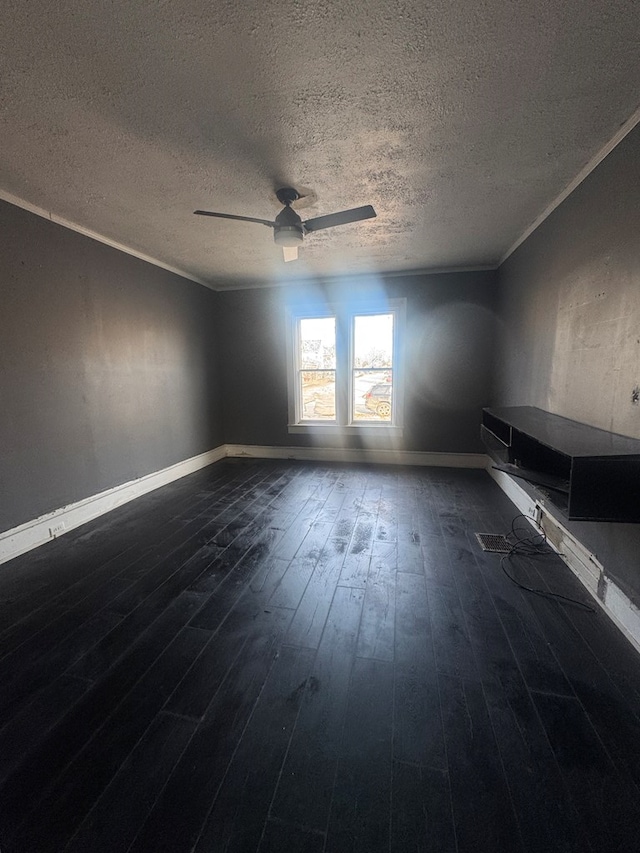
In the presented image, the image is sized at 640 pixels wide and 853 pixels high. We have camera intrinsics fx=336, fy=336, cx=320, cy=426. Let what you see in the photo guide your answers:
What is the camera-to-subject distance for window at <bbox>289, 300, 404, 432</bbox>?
4.82 m

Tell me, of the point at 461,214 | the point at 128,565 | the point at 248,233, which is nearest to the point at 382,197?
the point at 461,214

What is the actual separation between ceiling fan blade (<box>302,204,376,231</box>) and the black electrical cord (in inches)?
100.0

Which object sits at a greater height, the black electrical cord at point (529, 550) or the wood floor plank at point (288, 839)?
the black electrical cord at point (529, 550)

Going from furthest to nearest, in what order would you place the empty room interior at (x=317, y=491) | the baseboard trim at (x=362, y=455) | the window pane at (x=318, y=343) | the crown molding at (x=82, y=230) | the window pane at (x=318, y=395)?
1. the window pane at (x=318, y=395)
2. the window pane at (x=318, y=343)
3. the baseboard trim at (x=362, y=455)
4. the crown molding at (x=82, y=230)
5. the empty room interior at (x=317, y=491)

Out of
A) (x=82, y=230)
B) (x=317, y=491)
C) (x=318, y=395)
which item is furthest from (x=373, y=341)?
(x=82, y=230)

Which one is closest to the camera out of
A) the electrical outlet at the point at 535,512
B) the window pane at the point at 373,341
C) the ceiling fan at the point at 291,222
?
the ceiling fan at the point at 291,222

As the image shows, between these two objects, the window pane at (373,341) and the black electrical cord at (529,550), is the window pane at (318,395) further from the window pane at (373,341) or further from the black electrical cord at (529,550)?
the black electrical cord at (529,550)

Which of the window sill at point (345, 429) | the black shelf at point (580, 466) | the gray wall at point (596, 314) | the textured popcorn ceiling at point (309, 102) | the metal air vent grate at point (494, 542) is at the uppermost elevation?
the textured popcorn ceiling at point (309, 102)

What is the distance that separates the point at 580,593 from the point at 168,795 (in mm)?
2259

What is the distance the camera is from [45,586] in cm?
214

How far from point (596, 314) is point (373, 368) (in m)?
3.00

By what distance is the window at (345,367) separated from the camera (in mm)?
4816

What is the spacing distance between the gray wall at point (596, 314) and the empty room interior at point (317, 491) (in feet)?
0.08

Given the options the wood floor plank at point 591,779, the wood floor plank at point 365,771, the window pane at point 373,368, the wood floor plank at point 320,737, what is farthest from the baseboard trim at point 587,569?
the window pane at point 373,368
